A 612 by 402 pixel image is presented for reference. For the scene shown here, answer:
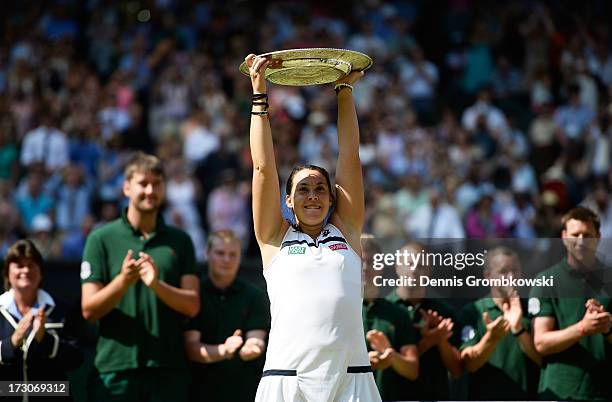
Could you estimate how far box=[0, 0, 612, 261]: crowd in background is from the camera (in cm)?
1435

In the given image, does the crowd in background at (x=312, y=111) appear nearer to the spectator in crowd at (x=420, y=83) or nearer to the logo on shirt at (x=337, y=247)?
the spectator in crowd at (x=420, y=83)

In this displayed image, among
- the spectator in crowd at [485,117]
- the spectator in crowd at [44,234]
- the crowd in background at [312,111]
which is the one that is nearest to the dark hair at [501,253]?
the crowd in background at [312,111]

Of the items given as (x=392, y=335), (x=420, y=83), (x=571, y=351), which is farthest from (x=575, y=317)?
(x=420, y=83)

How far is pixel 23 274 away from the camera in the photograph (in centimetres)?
701

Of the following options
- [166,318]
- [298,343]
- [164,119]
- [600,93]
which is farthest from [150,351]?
[600,93]

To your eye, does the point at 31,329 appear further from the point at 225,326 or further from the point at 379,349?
the point at 379,349

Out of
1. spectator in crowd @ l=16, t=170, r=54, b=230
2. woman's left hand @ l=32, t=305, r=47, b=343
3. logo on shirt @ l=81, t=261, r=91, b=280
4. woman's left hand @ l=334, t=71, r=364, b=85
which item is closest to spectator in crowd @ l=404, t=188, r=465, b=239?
spectator in crowd @ l=16, t=170, r=54, b=230

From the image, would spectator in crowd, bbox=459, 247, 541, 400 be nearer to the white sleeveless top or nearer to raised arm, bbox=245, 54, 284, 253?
the white sleeveless top

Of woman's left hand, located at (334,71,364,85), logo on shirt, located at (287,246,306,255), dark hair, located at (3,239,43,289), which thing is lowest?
logo on shirt, located at (287,246,306,255)

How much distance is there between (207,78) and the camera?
1636 centimetres

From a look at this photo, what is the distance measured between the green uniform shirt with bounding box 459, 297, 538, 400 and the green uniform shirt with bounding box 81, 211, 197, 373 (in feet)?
6.02

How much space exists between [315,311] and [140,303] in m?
1.88

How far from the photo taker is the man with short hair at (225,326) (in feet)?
24.2

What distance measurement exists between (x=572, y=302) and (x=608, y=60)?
35.2 feet
